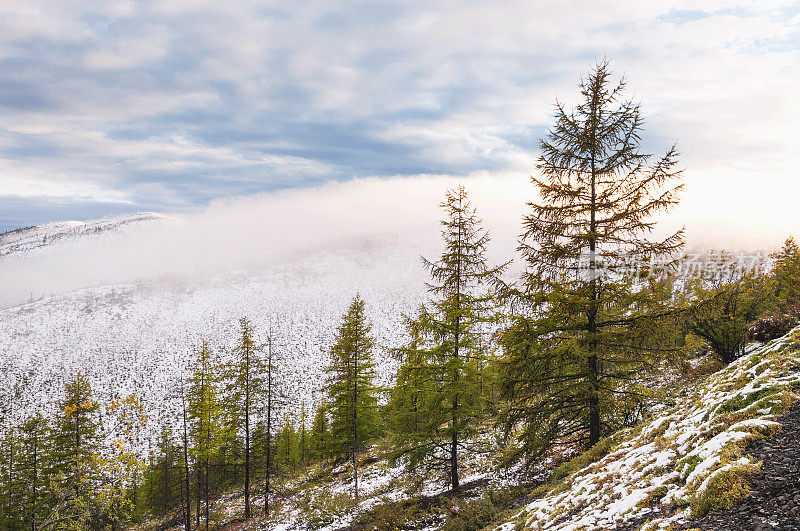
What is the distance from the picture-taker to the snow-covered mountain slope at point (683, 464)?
4926 millimetres

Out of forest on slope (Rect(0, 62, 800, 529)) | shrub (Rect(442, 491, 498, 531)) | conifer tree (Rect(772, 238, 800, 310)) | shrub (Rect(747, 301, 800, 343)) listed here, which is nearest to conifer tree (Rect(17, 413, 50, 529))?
forest on slope (Rect(0, 62, 800, 529))

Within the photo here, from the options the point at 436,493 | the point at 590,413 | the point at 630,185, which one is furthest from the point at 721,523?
the point at 436,493

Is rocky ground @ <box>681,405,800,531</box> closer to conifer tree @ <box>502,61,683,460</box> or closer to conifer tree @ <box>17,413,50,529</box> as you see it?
conifer tree @ <box>502,61,683,460</box>

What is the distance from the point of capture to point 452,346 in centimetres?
1535

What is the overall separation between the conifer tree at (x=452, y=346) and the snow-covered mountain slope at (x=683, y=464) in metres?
6.42

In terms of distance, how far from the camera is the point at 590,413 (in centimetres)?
1080

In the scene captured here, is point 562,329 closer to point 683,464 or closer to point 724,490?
point 683,464

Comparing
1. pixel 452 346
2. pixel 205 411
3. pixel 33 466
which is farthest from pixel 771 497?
→ pixel 33 466

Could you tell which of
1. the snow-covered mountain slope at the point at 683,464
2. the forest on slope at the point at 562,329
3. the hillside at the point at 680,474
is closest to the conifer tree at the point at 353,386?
the forest on slope at the point at 562,329

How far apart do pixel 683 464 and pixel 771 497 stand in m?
1.89

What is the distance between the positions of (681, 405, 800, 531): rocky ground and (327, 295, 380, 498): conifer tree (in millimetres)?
18751

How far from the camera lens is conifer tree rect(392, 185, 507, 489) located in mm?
15164

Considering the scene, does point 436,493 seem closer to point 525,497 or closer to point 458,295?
point 525,497

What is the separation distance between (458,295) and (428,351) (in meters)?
2.75
